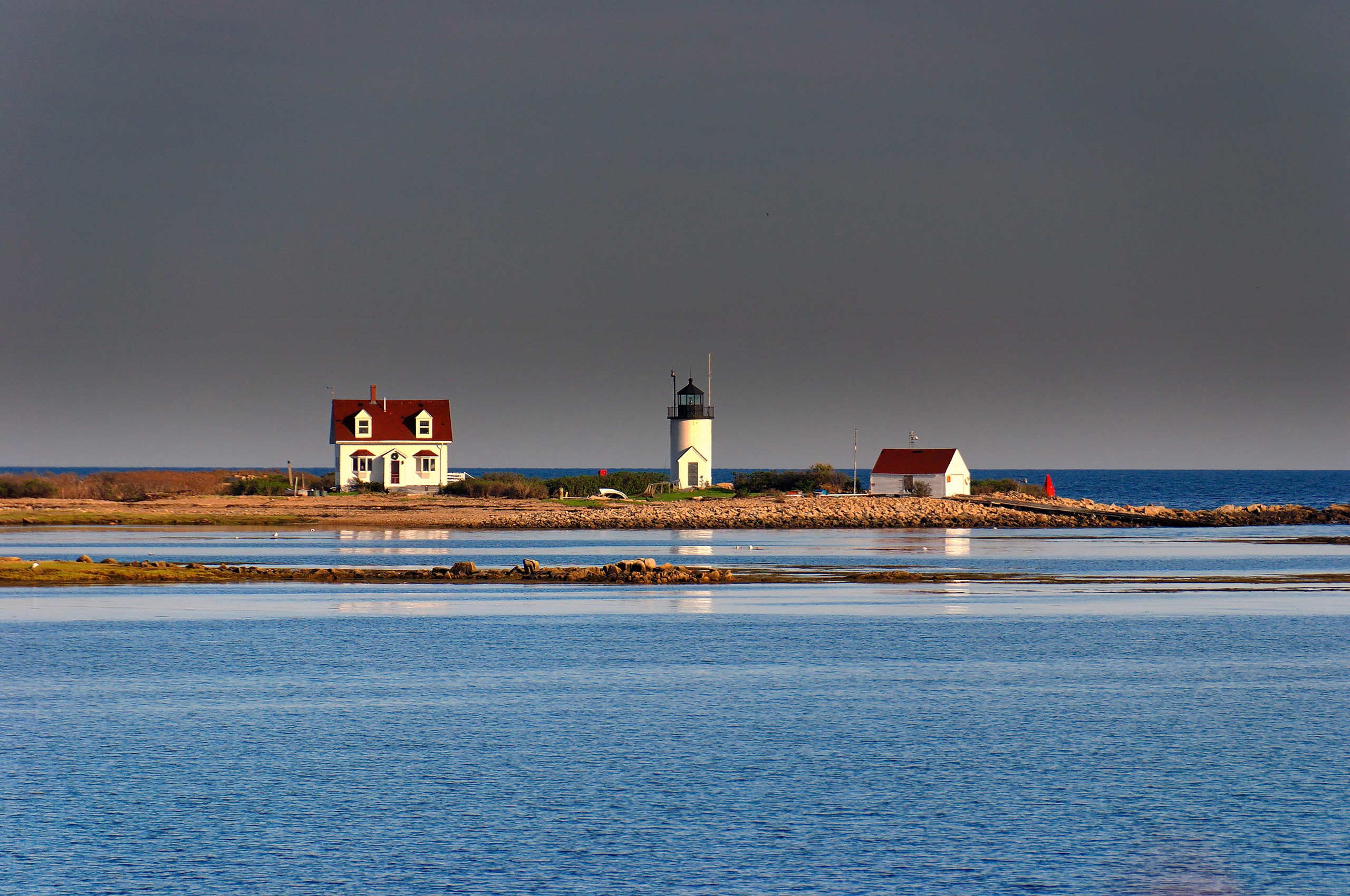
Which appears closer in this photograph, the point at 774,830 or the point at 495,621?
the point at 774,830

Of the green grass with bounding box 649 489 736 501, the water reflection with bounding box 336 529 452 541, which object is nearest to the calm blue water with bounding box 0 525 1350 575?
the water reflection with bounding box 336 529 452 541

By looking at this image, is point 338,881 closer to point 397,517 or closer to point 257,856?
point 257,856

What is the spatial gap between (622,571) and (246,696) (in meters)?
20.1

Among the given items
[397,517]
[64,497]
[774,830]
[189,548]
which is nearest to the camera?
[774,830]

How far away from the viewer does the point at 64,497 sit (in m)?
82.0

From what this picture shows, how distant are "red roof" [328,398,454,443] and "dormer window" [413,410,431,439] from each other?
132mm

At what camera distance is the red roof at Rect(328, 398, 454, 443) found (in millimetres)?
81312

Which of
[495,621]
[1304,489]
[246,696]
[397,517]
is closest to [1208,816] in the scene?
[246,696]

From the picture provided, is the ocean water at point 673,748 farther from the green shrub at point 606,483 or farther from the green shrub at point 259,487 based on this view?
the green shrub at point 606,483

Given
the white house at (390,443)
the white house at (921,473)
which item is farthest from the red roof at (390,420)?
the white house at (921,473)

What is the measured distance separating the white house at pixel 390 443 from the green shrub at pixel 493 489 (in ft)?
3.70

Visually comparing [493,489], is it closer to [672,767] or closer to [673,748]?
[673,748]

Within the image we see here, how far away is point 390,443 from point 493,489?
6792mm

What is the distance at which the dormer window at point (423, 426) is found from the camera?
269 ft
